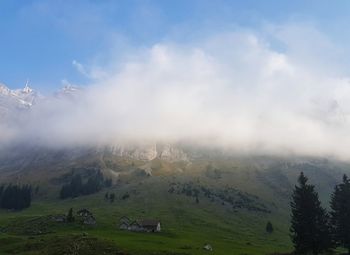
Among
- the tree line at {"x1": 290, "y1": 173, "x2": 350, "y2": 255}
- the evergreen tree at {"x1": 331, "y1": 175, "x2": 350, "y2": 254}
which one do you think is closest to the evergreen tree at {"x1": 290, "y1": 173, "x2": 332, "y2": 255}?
the tree line at {"x1": 290, "y1": 173, "x2": 350, "y2": 255}

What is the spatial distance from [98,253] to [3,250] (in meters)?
26.9

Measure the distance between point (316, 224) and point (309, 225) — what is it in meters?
1.48

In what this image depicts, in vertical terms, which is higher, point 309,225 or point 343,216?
point 343,216

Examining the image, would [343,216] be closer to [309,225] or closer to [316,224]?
[316,224]

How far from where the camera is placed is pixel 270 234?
628 feet

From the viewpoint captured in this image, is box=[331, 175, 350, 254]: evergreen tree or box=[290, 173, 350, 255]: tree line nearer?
box=[290, 173, 350, 255]: tree line

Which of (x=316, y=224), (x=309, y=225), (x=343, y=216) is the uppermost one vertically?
(x=343, y=216)

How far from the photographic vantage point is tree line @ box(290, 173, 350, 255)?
294 ft

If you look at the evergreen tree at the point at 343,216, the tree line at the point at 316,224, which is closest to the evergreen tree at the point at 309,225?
the tree line at the point at 316,224

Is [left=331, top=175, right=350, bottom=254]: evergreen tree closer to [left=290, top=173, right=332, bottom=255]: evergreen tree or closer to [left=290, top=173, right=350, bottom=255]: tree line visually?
[left=290, top=173, right=350, bottom=255]: tree line

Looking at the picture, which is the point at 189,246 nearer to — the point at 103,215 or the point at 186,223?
the point at 186,223

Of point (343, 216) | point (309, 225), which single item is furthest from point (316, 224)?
point (343, 216)

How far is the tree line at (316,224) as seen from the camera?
8956 cm

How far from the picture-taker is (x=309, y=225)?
296ft
